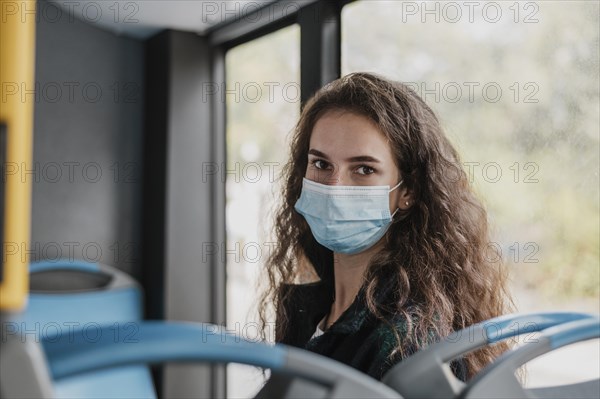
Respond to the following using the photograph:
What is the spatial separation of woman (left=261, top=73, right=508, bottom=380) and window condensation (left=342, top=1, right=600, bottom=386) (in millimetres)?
276

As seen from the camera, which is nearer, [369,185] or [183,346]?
[183,346]

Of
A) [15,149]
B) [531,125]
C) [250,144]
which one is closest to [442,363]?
[15,149]

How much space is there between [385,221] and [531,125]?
707 millimetres

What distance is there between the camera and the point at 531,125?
201cm

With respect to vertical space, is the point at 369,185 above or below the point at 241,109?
below

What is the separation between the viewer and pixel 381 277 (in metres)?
1.48

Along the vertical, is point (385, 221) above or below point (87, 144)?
below

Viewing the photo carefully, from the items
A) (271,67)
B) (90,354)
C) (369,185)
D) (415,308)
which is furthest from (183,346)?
(271,67)

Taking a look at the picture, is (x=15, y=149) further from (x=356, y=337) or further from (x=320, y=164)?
(x=320, y=164)

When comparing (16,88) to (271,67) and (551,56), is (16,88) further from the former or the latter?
(271,67)

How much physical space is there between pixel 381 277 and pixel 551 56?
0.91m

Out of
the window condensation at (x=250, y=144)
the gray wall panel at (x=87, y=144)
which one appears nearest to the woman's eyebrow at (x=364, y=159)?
the window condensation at (x=250, y=144)

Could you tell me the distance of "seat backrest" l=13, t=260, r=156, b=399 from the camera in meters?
2.60

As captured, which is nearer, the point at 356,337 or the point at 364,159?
the point at 356,337
